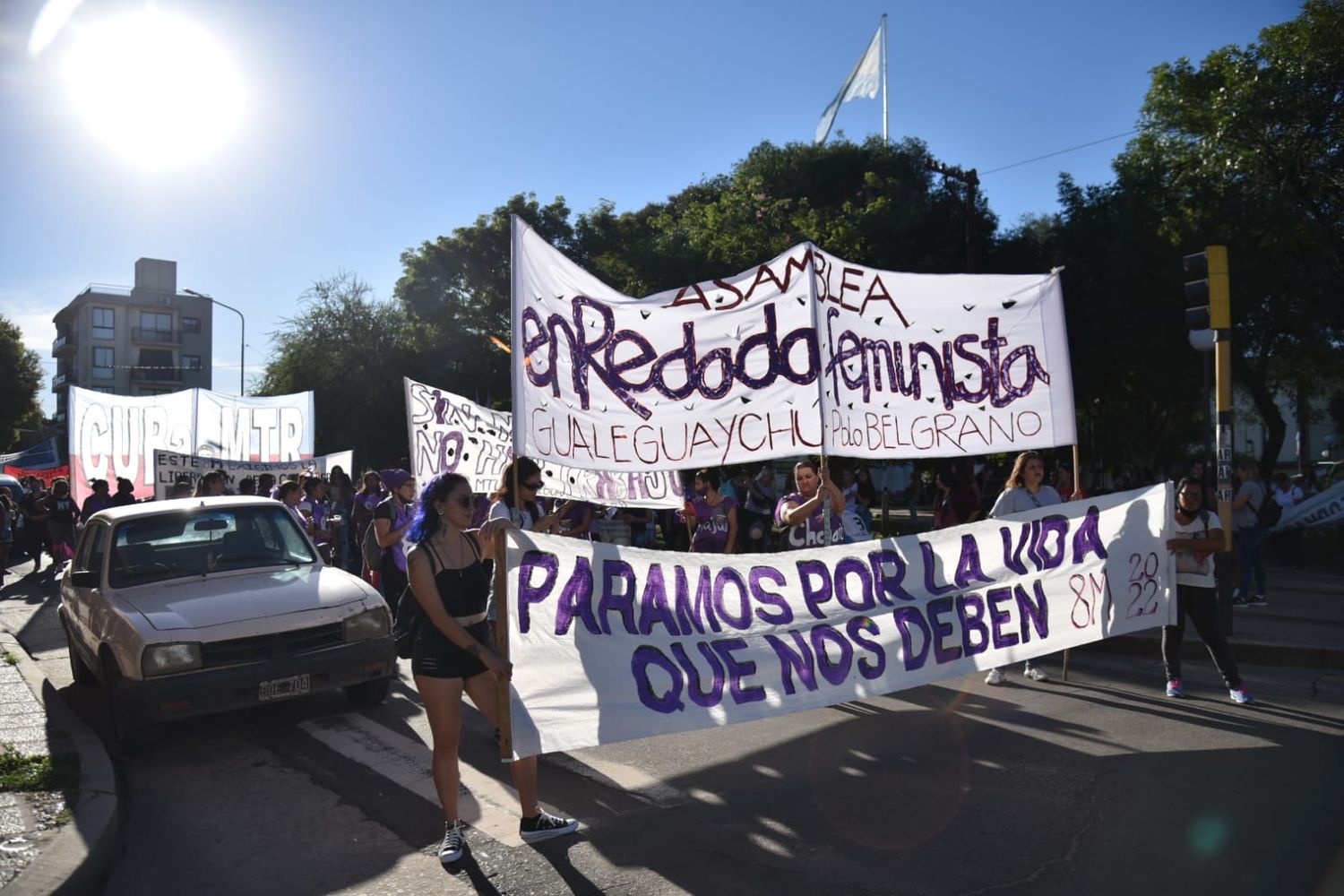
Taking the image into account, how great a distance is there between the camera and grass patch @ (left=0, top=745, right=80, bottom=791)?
513 cm

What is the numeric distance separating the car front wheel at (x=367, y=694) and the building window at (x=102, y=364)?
77.8 m

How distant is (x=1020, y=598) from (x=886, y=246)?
1914cm

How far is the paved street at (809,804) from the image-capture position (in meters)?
4.14

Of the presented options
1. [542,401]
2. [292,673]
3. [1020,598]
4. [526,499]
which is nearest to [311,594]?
[292,673]

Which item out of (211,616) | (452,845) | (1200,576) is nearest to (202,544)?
(211,616)

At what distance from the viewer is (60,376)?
3442 inches

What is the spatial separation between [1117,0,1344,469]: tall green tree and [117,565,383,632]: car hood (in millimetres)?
19721

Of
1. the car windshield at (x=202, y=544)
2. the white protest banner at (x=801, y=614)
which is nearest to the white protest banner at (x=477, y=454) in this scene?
the car windshield at (x=202, y=544)

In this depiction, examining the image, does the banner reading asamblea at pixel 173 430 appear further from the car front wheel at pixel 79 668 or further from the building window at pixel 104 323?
the building window at pixel 104 323

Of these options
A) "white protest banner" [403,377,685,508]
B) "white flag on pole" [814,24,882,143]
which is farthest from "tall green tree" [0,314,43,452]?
"white protest banner" [403,377,685,508]

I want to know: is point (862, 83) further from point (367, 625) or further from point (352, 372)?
point (367, 625)

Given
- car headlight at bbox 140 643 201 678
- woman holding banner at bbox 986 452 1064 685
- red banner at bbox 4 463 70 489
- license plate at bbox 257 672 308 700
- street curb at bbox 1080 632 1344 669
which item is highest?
red banner at bbox 4 463 70 489

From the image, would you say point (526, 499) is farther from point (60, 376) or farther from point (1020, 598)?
point (60, 376)

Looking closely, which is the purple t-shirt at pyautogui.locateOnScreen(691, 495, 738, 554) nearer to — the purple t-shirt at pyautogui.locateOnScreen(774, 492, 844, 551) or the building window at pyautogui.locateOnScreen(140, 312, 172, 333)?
the purple t-shirt at pyautogui.locateOnScreen(774, 492, 844, 551)
